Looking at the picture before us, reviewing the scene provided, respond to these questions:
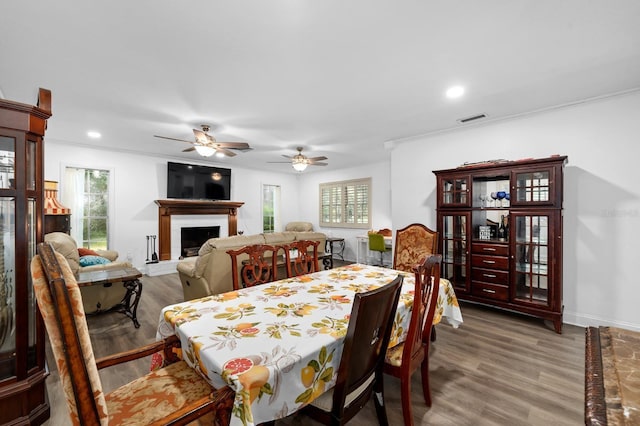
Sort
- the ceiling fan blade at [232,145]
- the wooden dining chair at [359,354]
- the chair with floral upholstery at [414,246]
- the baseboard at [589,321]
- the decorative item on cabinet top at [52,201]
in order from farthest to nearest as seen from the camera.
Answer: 1. the decorative item on cabinet top at [52,201]
2. the ceiling fan blade at [232,145]
3. the chair with floral upholstery at [414,246]
4. the baseboard at [589,321]
5. the wooden dining chair at [359,354]

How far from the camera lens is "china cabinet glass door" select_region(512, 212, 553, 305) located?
3045 millimetres

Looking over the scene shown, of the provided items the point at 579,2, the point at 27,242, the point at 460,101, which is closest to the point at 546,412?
the point at 579,2

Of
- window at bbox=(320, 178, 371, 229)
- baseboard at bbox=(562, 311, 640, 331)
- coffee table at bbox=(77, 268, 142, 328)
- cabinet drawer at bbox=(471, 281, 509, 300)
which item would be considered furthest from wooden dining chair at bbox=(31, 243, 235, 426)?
window at bbox=(320, 178, 371, 229)

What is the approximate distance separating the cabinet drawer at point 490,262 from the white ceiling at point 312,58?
5.87 feet

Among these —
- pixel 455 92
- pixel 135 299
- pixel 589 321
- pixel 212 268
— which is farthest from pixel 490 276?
pixel 135 299

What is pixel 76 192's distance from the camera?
5109 mm

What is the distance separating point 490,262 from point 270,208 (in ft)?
19.5

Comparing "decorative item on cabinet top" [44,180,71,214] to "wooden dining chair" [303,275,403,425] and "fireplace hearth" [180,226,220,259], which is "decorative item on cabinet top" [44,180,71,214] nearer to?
"fireplace hearth" [180,226,220,259]

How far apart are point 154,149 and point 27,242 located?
4.35 meters

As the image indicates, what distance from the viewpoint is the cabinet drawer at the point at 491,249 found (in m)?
3.29

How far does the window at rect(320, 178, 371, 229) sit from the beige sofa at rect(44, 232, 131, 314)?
16.4 ft

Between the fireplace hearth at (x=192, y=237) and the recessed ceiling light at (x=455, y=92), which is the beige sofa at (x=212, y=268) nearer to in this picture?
the recessed ceiling light at (x=455, y=92)

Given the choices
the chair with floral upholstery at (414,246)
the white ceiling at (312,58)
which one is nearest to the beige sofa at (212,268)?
the white ceiling at (312,58)

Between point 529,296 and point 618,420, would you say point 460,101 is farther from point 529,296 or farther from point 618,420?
point 618,420
